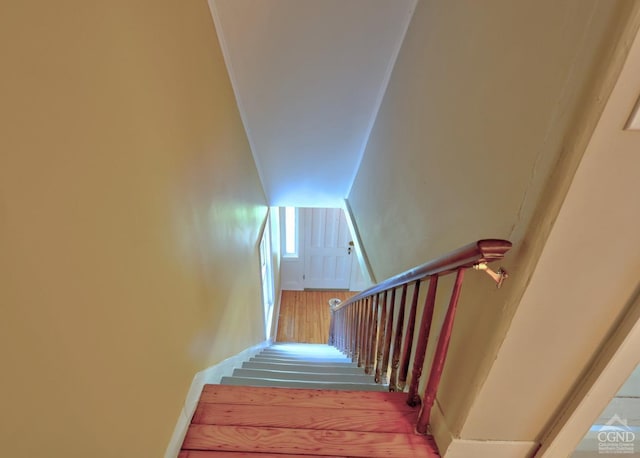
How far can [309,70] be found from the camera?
6.63ft

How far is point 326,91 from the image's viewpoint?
2207mm

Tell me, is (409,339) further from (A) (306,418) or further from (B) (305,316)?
(B) (305,316)

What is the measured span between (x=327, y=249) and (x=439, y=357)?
503 centimetres

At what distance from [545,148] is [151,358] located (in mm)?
1186

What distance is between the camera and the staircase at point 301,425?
3.42 ft

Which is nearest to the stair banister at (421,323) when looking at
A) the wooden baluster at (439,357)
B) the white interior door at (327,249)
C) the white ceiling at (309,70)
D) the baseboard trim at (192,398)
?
the wooden baluster at (439,357)

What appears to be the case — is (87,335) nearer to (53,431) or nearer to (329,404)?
(53,431)

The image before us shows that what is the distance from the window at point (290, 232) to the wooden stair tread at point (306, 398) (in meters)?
4.16

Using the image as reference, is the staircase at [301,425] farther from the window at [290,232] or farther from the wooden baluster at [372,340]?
the window at [290,232]

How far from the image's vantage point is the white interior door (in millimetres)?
5629

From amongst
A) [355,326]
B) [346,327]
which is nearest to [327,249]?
[346,327]

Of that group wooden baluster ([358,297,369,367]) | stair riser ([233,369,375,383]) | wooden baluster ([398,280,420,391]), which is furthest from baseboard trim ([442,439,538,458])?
wooden baluster ([358,297,369,367])

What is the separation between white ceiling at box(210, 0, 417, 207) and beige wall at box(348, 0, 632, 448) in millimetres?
296

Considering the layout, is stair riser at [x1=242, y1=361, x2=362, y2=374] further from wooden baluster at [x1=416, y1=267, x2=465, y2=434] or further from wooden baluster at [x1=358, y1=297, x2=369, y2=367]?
wooden baluster at [x1=416, y1=267, x2=465, y2=434]
